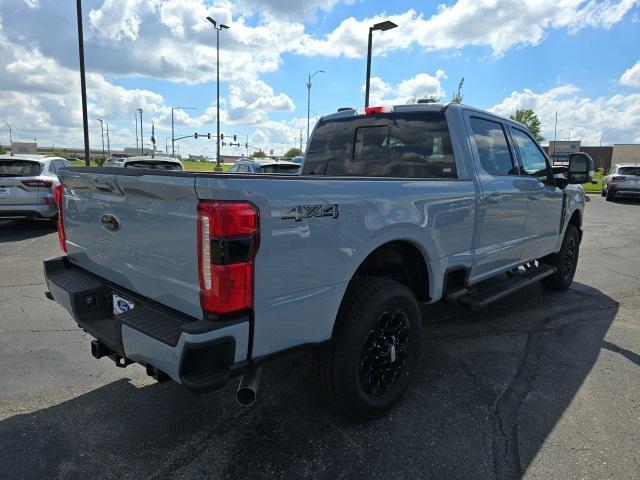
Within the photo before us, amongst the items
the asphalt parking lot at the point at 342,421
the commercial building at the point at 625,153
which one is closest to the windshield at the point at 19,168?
the asphalt parking lot at the point at 342,421

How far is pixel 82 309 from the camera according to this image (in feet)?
9.32

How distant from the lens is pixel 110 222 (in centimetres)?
269

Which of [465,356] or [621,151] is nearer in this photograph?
[465,356]

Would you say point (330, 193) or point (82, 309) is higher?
point (330, 193)

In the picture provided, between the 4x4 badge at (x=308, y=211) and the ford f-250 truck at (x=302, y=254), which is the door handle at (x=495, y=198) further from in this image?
the 4x4 badge at (x=308, y=211)

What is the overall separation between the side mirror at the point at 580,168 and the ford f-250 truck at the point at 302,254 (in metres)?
1.65

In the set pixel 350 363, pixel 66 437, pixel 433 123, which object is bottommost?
pixel 66 437

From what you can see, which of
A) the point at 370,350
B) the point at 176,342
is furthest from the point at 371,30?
the point at 176,342

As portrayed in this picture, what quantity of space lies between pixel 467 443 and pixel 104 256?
2402 mm

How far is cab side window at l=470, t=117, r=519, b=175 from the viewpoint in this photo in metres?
4.01

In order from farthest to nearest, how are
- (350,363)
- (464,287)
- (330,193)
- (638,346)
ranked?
(638,346)
(464,287)
(350,363)
(330,193)

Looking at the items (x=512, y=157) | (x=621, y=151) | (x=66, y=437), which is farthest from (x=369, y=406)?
(x=621, y=151)

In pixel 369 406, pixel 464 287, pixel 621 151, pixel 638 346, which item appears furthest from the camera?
pixel 621 151

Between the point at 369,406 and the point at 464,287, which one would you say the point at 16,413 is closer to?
the point at 369,406
